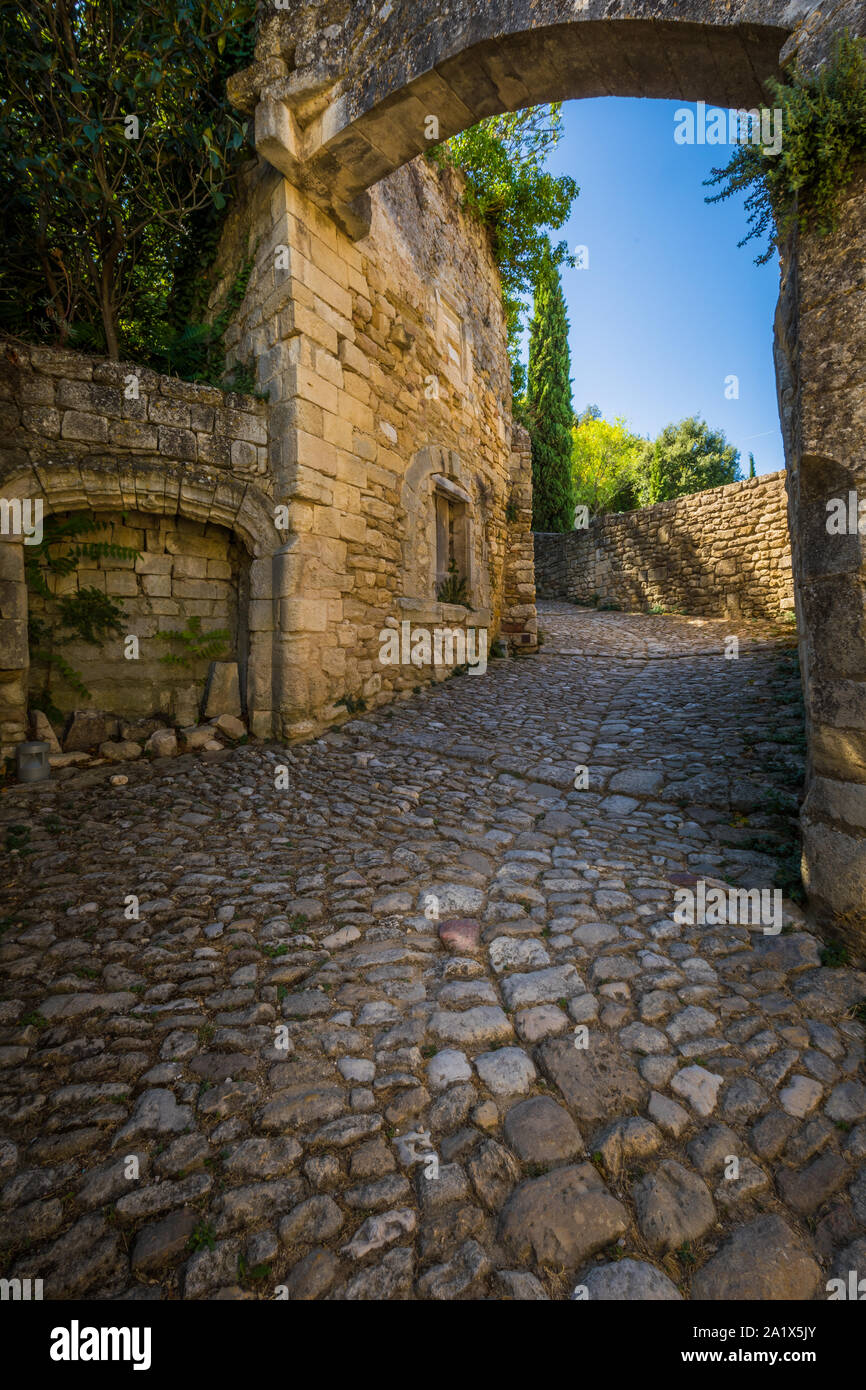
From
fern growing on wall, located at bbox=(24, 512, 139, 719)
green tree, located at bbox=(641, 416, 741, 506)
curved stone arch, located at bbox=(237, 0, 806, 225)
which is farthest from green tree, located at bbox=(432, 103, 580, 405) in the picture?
green tree, located at bbox=(641, 416, 741, 506)

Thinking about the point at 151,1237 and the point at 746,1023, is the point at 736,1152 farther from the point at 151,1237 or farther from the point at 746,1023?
the point at 151,1237

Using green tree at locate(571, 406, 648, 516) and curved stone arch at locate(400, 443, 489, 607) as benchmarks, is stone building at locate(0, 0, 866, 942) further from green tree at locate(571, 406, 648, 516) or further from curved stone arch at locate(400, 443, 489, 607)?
green tree at locate(571, 406, 648, 516)

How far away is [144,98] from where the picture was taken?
4262 mm

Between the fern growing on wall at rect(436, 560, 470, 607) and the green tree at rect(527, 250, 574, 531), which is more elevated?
the green tree at rect(527, 250, 574, 531)

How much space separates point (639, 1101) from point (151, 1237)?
3.99ft

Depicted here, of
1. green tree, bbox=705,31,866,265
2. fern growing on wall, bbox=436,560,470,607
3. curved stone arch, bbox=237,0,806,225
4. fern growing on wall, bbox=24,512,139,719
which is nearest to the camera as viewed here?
green tree, bbox=705,31,866,265

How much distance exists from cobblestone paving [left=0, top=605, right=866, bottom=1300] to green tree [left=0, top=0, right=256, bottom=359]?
13.6 ft

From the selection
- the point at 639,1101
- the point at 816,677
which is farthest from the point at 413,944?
the point at 816,677

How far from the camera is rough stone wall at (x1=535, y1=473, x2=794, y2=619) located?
10.0 metres

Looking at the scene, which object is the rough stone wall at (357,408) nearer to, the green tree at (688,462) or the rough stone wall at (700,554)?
the rough stone wall at (700,554)

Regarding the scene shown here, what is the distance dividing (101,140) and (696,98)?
13.0 ft

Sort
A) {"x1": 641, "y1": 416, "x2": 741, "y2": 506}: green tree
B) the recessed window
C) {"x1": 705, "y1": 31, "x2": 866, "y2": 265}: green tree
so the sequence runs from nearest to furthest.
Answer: {"x1": 705, "y1": 31, "x2": 866, "y2": 265}: green tree
the recessed window
{"x1": 641, "y1": 416, "x2": 741, "y2": 506}: green tree

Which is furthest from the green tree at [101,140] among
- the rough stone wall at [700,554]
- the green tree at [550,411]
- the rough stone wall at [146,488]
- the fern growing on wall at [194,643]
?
the green tree at [550,411]

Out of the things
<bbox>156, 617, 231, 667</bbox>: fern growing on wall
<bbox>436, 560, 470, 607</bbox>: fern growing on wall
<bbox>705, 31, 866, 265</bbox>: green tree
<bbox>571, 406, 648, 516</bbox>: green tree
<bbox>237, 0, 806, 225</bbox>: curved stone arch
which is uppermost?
<bbox>571, 406, 648, 516</bbox>: green tree
